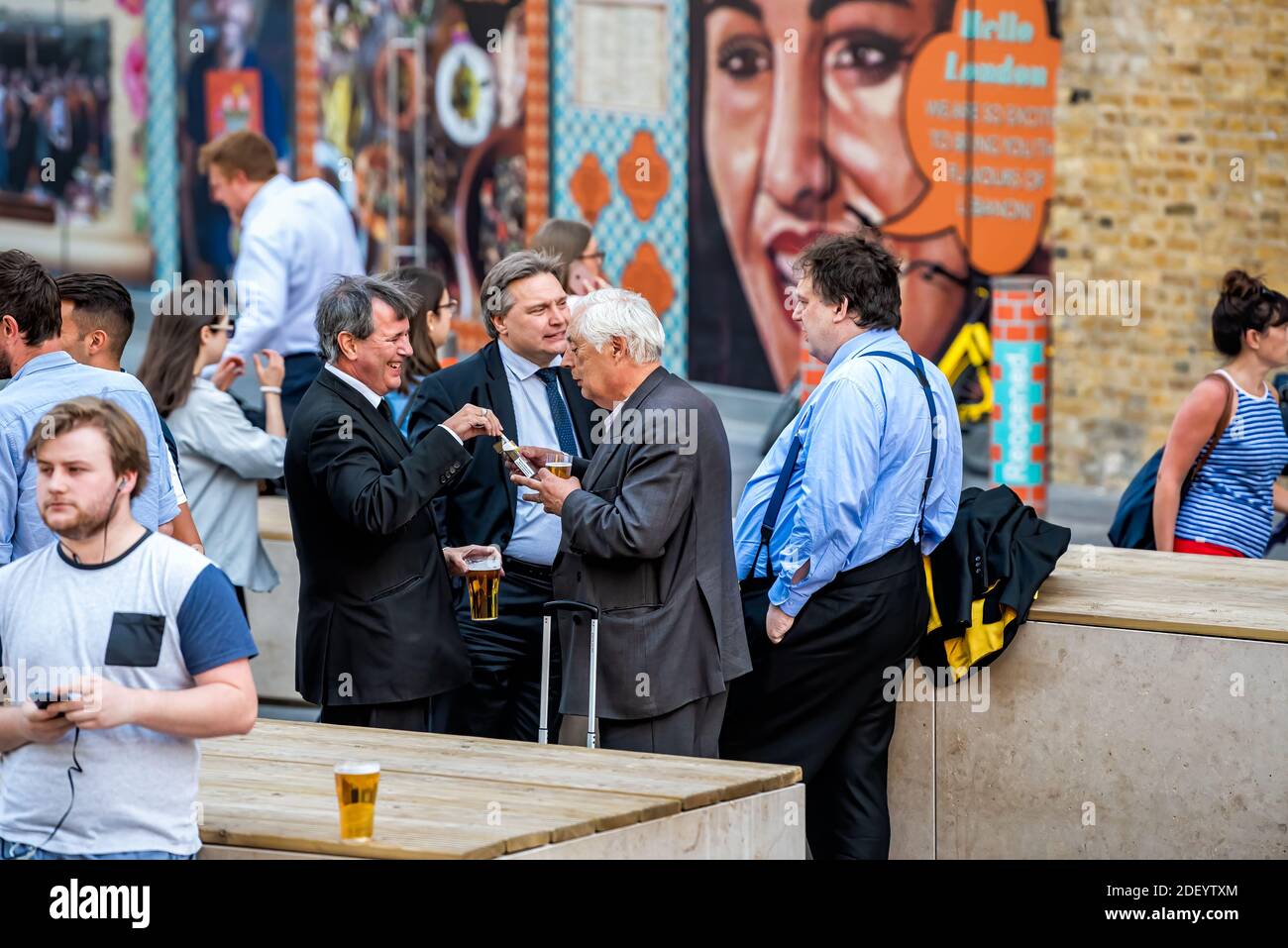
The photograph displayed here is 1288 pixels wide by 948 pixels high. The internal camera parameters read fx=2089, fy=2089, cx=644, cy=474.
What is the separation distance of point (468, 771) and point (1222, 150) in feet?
29.5

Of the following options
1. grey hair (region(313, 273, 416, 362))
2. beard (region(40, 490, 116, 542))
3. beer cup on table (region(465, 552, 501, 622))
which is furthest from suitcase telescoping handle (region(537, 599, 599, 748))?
beard (region(40, 490, 116, 542))

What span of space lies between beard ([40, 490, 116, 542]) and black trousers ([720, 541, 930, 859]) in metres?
2.46

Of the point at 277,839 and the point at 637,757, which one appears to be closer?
the point at 277,839

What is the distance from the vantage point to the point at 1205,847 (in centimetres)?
597

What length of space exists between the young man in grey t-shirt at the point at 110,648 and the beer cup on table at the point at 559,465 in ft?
5.41

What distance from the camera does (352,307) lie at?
560cm

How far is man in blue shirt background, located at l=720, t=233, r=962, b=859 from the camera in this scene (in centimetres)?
580

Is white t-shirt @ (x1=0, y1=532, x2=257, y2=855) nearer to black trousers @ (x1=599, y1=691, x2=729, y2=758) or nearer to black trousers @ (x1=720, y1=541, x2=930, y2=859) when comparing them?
black trousers @ (x1=599, y1=691, x2=729, y2=758)

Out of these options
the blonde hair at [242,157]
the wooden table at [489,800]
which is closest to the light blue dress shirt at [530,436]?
the wooden table at [489,800]

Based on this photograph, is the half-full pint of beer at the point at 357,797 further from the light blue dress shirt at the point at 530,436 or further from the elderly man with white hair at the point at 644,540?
the light blue dress shirt at the point at 530,436

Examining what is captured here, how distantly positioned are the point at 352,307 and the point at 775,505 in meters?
1.35

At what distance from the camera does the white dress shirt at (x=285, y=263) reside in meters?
8.84

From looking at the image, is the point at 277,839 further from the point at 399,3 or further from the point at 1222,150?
the point at 399,3
